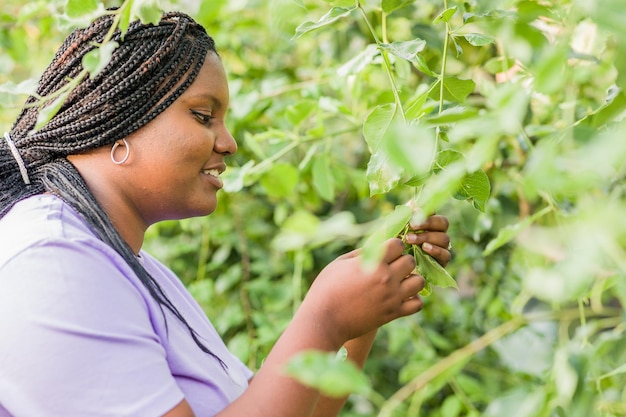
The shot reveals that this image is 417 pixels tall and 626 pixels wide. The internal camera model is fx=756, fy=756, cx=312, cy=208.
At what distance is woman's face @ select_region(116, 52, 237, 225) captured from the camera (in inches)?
37.7

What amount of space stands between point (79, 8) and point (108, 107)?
0.28 metres

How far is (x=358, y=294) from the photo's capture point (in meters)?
0.84

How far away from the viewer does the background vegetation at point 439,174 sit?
43 cm

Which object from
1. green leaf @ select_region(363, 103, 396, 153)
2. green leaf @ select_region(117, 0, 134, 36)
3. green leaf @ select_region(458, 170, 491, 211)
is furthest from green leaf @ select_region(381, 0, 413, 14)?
green leaf @ select_region(117, 0, 134, 36)

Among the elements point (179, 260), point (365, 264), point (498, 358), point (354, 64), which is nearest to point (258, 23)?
point (179, 260)

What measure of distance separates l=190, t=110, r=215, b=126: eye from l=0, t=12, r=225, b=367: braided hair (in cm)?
3

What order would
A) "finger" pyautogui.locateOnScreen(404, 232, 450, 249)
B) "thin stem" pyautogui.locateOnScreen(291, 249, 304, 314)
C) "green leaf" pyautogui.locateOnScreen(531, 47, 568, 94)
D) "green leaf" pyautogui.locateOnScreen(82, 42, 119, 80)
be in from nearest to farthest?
"green leaf" pyautogui.locateOnScreen(531, 47, 568, 94)
"green leaf" pyautogui.locateOnScreen(82, 42, 119, 80)
"finger" pyautogui.locateOnScreen(404, 232, 450, 249)
"thin stem" pyautogui.locateOnScreen(291, 249, 304, 314)

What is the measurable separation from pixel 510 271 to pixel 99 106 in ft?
4.13

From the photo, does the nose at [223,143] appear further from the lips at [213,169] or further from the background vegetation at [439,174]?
the background vegetation at [439,174]

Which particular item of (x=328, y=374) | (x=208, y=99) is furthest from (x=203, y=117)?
(x=328, y=374)

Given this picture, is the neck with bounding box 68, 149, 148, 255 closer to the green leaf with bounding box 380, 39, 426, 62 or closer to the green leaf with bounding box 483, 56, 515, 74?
the green leaf with bounding box 380, 39, 426, 62


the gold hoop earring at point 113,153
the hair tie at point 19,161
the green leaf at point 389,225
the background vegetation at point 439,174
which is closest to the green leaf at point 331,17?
the background vegetation at point 439,174

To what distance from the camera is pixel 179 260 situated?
1.99 meters

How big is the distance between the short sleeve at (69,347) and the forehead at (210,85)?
0.28m
